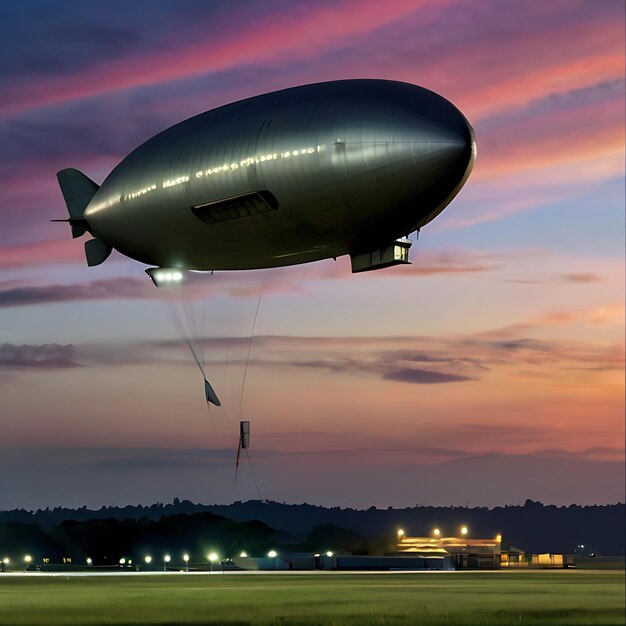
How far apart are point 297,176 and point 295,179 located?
0.27 metres

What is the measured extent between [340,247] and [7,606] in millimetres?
30832

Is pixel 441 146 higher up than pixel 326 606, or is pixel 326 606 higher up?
pixel 441 146

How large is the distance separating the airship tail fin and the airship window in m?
22.1

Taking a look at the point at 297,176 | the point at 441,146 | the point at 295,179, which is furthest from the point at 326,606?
the point at 441,146

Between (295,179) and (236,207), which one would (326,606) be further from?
(295,179)

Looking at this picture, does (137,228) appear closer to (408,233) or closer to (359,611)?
(408,233)

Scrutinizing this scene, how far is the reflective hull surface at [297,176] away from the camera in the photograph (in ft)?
197

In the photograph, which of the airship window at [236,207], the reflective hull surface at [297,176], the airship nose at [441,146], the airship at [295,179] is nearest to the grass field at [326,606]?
the airship at [295,179]

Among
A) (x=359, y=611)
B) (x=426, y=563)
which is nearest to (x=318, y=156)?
(x=359, y=611)

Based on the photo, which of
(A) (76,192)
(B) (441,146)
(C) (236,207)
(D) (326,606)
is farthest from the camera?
(A) (76,192)

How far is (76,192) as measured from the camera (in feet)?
309

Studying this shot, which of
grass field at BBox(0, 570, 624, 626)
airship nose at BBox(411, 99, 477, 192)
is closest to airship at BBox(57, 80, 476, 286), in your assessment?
airship nose at BBox(411, 99, 477, 192)

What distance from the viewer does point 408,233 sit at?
6719 cm

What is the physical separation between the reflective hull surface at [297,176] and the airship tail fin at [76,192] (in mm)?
12442
